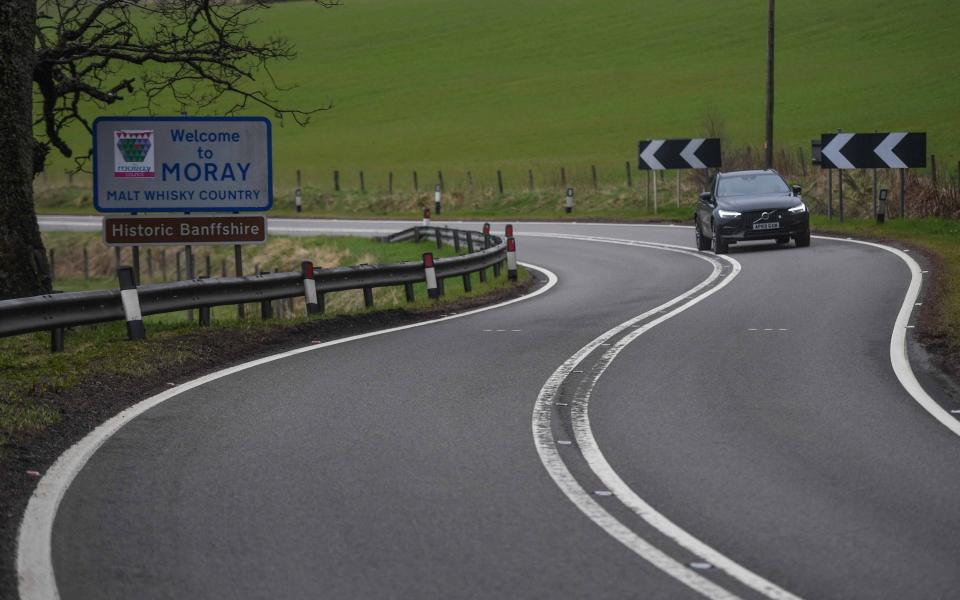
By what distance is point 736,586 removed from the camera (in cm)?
595

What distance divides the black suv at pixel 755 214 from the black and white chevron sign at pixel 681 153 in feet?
39.7

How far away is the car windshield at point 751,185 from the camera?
29969 millimetres

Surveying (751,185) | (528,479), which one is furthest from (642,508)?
(751,185)

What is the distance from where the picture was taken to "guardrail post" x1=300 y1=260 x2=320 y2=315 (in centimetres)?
1838

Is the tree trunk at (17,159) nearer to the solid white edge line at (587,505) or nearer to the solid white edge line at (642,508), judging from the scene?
the solid white edge line at (587,505)

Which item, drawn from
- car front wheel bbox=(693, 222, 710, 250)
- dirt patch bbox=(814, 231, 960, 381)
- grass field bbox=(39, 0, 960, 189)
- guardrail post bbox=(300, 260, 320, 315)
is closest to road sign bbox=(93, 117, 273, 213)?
guardrail post bbox=(300, 260, 320, 315)

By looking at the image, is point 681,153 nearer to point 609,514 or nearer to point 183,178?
point 183,178

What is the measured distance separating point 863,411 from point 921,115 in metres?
54.4

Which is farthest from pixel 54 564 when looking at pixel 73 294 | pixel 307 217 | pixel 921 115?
pixel 921 115

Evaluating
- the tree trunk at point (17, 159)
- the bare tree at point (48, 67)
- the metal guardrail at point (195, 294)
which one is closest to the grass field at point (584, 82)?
the metal guardrail at point (195, 294)

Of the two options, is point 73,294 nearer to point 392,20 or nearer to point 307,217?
point 307,217

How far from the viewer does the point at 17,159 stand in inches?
635

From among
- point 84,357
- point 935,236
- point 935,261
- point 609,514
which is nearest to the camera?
point 609,514

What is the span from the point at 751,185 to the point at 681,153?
1257cm
